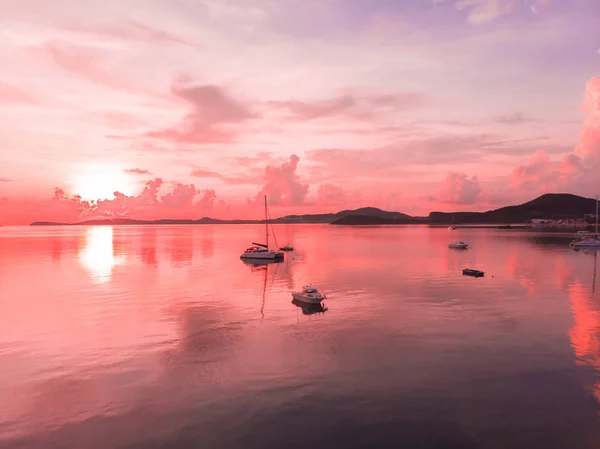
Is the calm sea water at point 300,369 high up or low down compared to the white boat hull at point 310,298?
down

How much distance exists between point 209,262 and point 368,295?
68.6 meters

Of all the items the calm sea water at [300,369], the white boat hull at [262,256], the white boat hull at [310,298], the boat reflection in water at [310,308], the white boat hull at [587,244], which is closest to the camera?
the calm sea water at [300,369]

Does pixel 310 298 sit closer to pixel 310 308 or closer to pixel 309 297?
pixel 309 297

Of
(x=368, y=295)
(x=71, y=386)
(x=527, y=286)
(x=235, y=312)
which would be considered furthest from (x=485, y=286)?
(x=71, y=386)

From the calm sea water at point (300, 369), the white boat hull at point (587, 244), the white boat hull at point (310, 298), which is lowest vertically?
the calm sea water at point (300, 369)

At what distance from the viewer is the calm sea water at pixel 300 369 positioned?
79.2ft

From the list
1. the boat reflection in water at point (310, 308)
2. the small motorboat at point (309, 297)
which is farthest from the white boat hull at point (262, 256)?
the boat reflection in water at point (310, 308)

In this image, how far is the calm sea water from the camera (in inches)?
950

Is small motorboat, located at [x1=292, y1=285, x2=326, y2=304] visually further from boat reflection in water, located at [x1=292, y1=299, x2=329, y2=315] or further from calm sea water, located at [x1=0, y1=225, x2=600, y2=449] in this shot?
calm sea water, located at [x1=0, y1=225, x2=600, y2=449]

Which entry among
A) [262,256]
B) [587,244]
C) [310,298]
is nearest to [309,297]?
[310,298]

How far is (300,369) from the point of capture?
33.8 metres

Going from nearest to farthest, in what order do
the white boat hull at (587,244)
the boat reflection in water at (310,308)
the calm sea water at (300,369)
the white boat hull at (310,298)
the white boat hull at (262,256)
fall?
the calm sea water at (300,369)
the boat reflection in water at (310,308)
the white boat hull at (310,298)
the white boat hull at (262,256)
the white boat hull at (587,244)

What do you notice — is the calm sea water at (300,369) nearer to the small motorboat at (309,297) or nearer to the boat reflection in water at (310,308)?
the boat reflection in water at (310,308)

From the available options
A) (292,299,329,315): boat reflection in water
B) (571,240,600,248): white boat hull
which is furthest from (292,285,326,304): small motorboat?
(571,240,600,248): white boat hull
